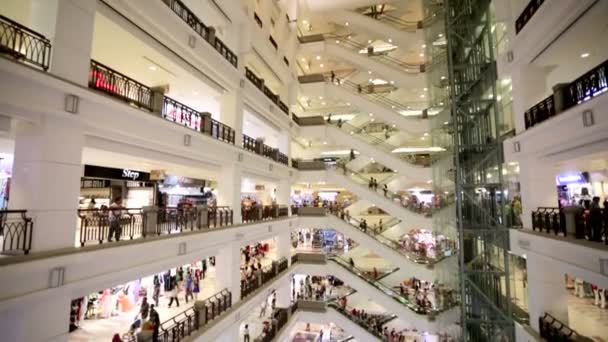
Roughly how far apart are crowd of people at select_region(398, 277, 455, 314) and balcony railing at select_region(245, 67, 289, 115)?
12.1m

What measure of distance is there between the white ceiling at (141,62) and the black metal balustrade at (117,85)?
1.04 metres

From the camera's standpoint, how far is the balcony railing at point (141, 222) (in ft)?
21.6

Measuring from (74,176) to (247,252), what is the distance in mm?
15565

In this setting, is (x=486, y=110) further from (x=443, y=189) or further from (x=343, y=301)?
(x=343, y=301)

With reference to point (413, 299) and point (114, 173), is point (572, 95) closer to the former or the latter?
point (114, 173)

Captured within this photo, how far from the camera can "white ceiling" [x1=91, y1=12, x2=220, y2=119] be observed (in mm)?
7574

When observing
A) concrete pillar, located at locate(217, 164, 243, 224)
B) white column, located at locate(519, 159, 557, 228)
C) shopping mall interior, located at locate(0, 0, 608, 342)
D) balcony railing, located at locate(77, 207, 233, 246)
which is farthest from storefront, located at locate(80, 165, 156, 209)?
white column, located at locate(519, 159, 557, 228)

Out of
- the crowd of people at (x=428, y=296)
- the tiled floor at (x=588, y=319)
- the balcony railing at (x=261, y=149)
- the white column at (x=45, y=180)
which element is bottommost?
the crowd of people at (x=428, y=296)

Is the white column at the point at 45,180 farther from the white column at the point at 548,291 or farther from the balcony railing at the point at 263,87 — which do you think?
the white column at the point at 548,291

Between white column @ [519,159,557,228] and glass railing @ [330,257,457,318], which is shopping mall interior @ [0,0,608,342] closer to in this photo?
white column @ [519,159,557,228]

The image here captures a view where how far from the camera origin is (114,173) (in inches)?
475

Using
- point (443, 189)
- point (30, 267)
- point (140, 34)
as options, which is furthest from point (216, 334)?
point (443, 189)

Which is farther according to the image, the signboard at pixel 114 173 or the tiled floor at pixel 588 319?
the signboard at pixel 114 173

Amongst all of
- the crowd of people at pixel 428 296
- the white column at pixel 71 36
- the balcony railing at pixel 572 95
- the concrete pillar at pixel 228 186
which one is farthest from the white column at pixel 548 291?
the white column at pixel 71 36
